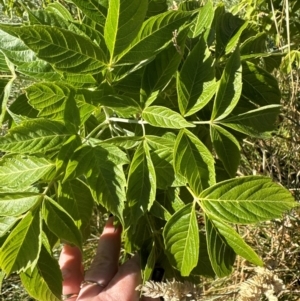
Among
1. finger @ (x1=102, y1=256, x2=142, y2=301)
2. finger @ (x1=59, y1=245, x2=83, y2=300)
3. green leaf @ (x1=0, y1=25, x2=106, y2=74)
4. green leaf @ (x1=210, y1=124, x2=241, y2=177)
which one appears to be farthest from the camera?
finger @ (x1=59, y1=245, x2=83, y2=300)

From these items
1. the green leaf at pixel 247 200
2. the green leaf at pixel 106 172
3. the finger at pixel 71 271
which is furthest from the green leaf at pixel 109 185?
the finger at pixel 71 271

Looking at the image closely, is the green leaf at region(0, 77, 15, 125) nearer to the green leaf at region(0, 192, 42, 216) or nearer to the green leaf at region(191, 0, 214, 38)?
the green leaf at region(0, 192, 42, 216)

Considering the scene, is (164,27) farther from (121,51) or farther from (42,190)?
(42,190)

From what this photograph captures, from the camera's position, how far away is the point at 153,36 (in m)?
0.56

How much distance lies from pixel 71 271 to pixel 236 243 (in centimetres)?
41

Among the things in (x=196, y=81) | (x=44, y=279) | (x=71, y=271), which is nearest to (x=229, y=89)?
(x=196, y=81)

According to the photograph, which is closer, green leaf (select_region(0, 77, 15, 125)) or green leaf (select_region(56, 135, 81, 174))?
green leaf (select_region(56, 135, 81, 174))

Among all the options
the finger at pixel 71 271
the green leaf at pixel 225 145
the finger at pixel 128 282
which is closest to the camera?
the green leaf at pixel 225 145

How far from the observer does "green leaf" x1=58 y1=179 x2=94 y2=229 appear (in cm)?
64

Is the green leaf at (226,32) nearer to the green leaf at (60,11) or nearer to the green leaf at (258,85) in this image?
the green leaf at (258,85)

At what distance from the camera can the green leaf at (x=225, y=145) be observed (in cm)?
62

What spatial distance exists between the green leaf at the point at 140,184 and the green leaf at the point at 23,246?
129mm

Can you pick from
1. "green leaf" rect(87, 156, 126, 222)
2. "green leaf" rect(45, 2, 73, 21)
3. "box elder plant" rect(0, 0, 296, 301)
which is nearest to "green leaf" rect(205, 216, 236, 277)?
"box elder plant" rect(0, 0, 296, 301)

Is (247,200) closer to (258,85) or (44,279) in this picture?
(258,85)
